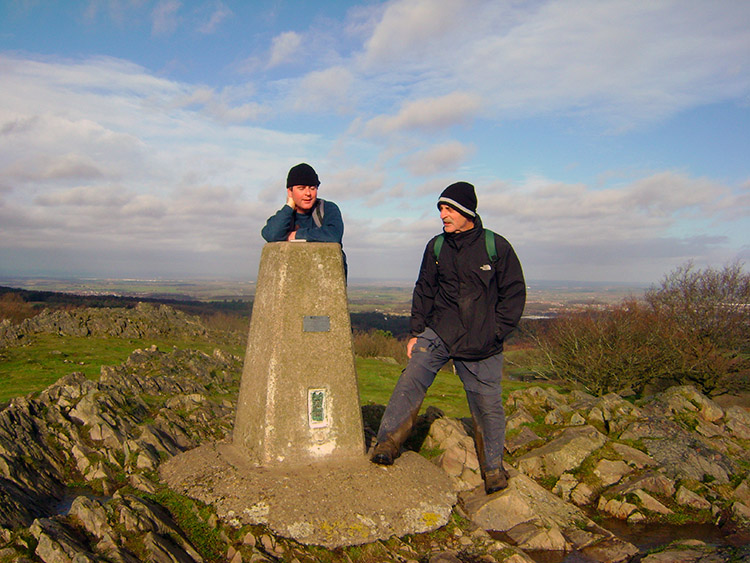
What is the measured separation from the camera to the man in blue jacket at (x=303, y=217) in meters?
5.91

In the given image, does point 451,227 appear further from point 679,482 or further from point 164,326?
point 164,326

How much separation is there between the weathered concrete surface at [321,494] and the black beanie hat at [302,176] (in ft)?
10.5

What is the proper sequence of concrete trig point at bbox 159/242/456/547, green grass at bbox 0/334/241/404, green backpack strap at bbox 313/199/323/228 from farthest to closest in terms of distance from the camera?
green grass at bbox 0/334/241/404, green backpack strap at bbox 313/199/323/228, concrete trig point at bbox 159/242/456/547

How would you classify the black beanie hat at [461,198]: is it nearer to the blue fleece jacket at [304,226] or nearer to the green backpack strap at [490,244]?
the green backpack strap at [490,244]

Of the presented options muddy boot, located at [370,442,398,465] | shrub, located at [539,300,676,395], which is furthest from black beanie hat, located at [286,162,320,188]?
shrub, located at [539,300,676,395]

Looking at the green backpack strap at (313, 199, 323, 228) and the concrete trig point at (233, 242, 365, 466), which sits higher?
the green backpack strap at (313, 199, 323, 228)

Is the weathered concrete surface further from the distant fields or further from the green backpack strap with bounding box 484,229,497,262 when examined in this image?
the distant fields

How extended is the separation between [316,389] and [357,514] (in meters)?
1.42

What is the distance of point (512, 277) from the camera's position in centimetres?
560

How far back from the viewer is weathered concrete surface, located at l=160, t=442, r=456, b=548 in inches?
189

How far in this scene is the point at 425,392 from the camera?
19.3ft

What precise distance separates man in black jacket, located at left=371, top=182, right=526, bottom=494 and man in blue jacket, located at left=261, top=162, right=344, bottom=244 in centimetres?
121

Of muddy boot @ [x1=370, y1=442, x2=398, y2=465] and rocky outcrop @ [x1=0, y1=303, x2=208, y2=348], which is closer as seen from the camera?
muddy boot @ [x1=370, y1=442, x2=398, y2=465]

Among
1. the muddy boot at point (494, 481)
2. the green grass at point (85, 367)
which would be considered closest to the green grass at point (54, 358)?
the green grass at point (85, 367)
